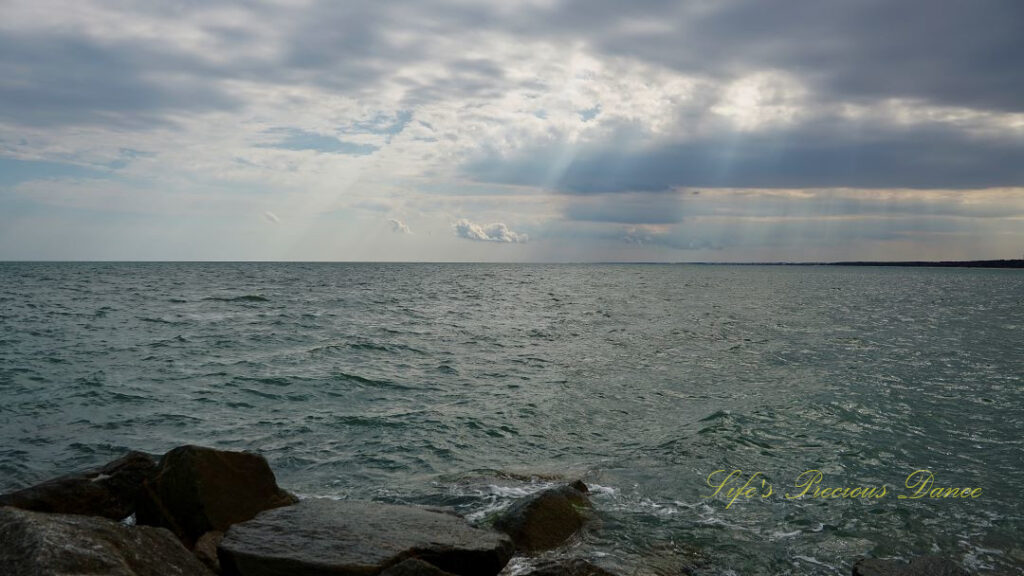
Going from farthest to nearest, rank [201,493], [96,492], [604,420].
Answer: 1. [604,420]
2. [96,492]
3. [201,493]

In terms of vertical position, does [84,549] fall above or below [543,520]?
above

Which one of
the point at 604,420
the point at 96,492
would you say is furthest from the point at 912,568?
the point at 96,492

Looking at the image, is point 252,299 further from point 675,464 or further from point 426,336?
point 675,464

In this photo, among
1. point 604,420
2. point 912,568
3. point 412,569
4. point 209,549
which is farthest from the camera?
point 604,420

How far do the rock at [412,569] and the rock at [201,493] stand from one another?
3636mm

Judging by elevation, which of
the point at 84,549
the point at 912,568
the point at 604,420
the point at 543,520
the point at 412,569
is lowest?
the point at 604,420

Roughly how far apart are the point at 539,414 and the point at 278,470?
7992 millimetres

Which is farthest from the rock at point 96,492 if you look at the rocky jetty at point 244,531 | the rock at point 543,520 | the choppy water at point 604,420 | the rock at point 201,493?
the rock at point 543,520

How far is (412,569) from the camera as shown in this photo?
7113 mm

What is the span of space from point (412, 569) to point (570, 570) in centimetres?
212

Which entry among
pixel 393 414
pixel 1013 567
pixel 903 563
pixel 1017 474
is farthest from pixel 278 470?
pixel 1017 474

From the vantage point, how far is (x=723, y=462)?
47.6 feet

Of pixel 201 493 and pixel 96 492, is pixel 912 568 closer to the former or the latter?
pixel 201 493

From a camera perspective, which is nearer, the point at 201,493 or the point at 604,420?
the point at 201,493
